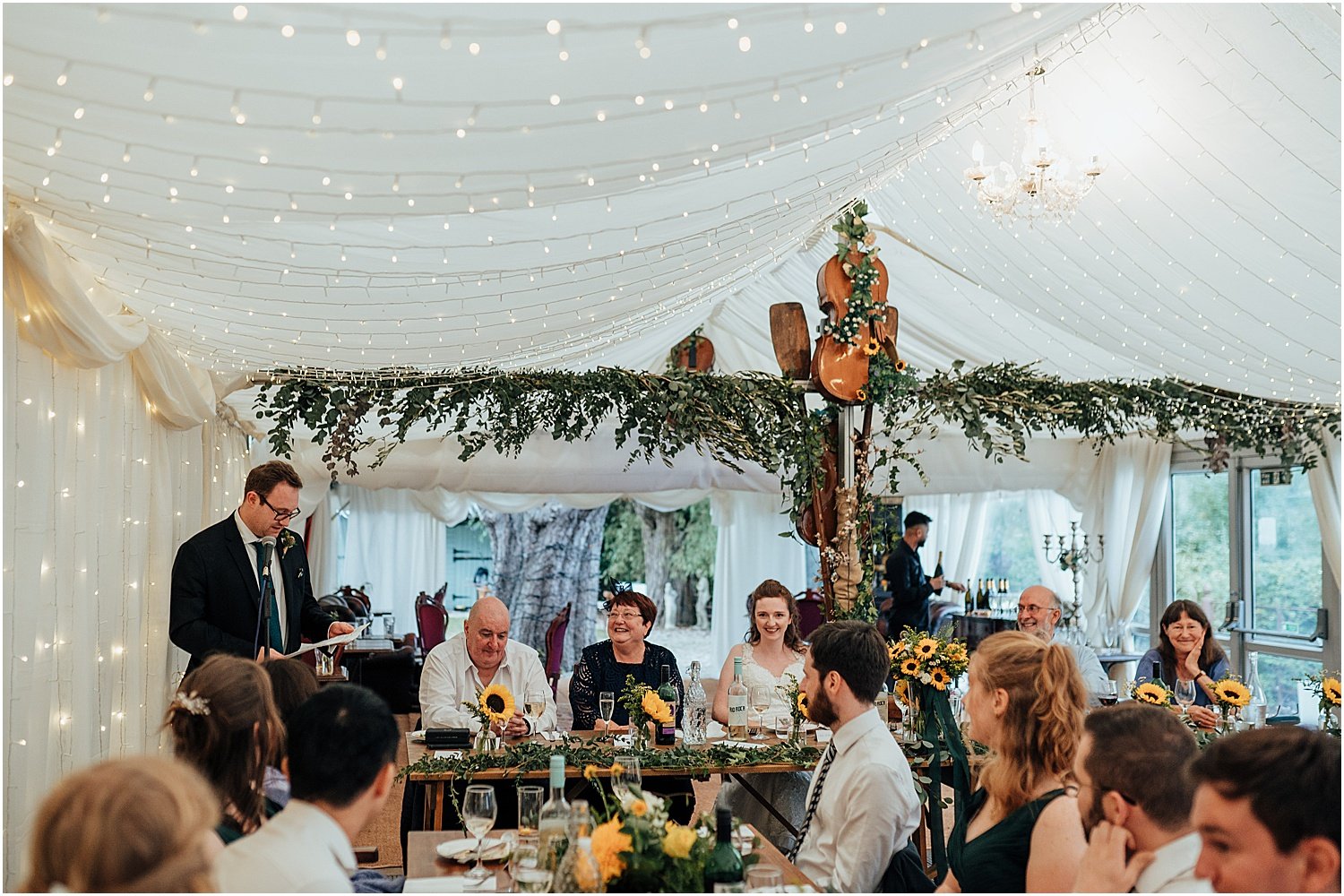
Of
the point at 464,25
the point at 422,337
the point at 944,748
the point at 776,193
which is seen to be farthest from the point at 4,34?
the point at 944,748

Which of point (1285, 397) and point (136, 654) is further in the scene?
point (1285, 397)

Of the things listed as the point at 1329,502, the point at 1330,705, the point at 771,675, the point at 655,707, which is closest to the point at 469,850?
the point at 655,707

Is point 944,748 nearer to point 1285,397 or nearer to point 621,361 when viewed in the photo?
point 1285,397

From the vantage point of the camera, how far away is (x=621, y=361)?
327 inches

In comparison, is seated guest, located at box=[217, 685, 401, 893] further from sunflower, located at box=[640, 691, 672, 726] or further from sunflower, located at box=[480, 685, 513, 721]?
sunflower, located at box=[640, 691, 672, 726]

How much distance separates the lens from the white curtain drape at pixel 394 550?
12930 millimetres

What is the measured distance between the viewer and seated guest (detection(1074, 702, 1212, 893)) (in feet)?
7.40

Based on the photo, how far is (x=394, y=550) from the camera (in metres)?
13.2

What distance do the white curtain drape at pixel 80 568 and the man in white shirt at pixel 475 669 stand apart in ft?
3.81

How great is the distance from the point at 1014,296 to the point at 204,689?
14.7 ft

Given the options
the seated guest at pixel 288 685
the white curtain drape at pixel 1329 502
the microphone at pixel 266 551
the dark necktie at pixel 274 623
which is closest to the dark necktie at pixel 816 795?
the seated guest at pixel 288 685

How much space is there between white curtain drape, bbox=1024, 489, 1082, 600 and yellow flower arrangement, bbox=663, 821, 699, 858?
938cm

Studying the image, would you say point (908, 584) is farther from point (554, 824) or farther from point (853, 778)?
point (554, 824)

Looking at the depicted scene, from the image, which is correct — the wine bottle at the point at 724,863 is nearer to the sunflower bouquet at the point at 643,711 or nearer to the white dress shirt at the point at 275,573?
the sunflower bouquet at the point at 643,711
